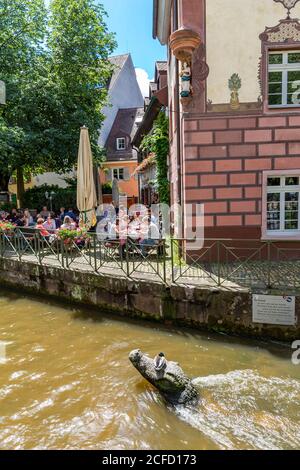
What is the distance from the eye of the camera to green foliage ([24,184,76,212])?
85.2ft

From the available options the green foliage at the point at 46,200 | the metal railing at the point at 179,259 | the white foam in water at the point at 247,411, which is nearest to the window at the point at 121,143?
the green foliage at the point at 46,200

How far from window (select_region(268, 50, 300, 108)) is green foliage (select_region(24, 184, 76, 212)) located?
18.9 metres

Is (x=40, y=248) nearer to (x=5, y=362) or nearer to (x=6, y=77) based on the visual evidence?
(x=5, y=362)

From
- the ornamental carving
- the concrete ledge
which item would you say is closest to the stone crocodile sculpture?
the concrete ledge

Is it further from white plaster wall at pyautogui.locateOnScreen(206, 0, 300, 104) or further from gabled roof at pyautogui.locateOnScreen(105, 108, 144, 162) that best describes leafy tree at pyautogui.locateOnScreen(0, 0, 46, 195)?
gabled roof at pyautogui.locateOnScreen(105, 108, 144, 162)

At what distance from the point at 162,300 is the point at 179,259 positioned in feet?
3.09

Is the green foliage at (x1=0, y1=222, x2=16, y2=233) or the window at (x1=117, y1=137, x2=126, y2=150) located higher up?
the window at (x1=117, y1=137, x2=126, y2=150)

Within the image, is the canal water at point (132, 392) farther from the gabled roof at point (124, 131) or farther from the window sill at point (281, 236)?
the gabled roof at point (124, 131)

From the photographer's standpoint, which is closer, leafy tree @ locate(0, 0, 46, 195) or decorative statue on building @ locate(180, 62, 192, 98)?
decorative statue on building @ locate(180, 62, 192, 98)

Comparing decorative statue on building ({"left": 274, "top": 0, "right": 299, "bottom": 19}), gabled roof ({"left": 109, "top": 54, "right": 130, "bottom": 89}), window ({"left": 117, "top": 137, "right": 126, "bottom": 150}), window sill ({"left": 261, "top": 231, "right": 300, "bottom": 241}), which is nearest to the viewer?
decorative statue on building ({"left": 274, "top": 0, "right": 299, "bottom": 19})

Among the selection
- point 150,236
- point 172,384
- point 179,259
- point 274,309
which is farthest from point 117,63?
point 172,384

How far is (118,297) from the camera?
28.3 ft
